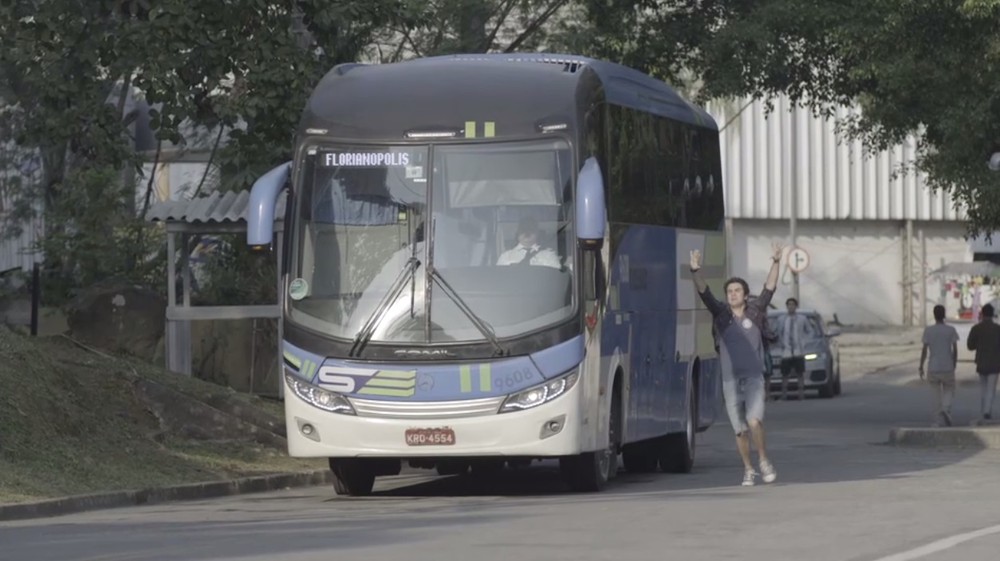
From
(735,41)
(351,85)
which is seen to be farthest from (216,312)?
(735,41)

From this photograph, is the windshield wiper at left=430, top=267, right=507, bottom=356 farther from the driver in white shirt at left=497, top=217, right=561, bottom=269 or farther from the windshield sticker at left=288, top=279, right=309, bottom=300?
the windshield sticker at left=288, top=279, right=309, bottom=300

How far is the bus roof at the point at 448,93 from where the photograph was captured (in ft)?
51.0

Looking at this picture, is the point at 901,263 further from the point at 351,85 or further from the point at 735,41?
the point at 351,85

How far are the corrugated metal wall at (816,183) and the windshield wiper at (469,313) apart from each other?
47.3 meters

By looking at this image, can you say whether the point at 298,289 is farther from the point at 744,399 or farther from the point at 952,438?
the point at 952,438

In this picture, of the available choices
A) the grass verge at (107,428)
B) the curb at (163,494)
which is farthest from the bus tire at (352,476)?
the grass verge at (107,428)

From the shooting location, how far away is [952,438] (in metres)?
22.9

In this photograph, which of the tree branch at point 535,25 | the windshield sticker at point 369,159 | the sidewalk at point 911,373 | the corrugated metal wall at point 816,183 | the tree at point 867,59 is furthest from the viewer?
the corrugated metal wall at point 816,183

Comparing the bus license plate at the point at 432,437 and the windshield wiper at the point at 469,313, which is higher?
the windshield wiper at the point at 469,313

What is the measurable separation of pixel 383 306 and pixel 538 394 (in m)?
1.39

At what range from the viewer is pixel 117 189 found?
27703 mm

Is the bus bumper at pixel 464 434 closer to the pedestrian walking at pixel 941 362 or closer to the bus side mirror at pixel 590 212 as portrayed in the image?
the bus side mirror at pixel 590 212

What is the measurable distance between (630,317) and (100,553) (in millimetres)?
6767

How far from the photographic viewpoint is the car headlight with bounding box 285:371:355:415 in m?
15.1
